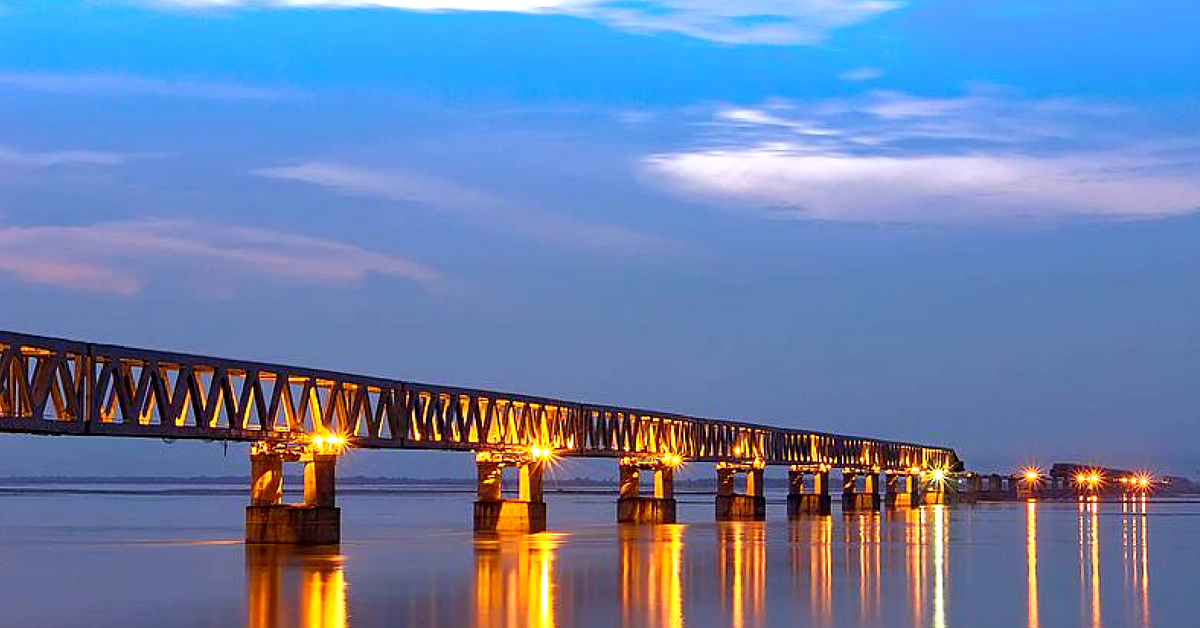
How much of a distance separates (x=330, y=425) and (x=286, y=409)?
416 centimetres

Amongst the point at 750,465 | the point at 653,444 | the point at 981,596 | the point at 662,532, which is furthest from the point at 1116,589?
the point at 750,465

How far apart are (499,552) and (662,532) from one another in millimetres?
30668

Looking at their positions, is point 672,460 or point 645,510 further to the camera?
point 672,460

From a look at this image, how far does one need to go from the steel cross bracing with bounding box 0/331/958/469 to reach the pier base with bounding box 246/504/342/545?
3.40 meters

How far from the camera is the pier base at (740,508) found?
142750 mm

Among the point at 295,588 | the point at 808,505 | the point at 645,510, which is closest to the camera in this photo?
the point at 295,588

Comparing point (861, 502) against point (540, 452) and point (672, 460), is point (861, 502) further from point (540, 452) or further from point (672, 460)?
point (540, 452)

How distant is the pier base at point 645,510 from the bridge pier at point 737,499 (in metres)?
10.6

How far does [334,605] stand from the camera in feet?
164

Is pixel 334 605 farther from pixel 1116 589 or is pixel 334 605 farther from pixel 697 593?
pixel 1116 589

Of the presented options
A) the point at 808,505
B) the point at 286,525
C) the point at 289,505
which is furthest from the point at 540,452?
the point at 808,505

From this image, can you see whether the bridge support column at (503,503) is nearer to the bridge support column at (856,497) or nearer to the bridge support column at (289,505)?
the bridge support column at (289,505)

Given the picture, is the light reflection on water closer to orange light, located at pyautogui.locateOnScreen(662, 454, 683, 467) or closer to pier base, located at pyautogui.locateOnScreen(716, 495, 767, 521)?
orange light, located at pyautogui.locateOnScreen(662, 454, 683, 467)

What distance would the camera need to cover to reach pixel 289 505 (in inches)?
3268
